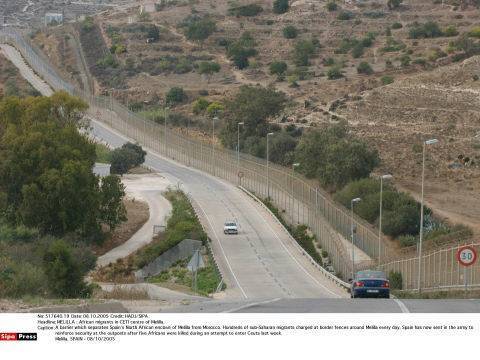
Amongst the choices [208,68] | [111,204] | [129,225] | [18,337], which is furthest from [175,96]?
[18,337]

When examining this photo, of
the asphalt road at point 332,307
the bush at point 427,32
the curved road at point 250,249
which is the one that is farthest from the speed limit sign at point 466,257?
the bush at point 427,32

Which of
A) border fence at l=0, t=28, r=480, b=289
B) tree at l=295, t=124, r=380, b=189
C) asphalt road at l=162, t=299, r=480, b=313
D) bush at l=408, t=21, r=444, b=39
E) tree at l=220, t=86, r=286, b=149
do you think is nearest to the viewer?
asphalt road at l=162, t=299, r=480, b=313

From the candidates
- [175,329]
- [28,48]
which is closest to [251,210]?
[175,329]

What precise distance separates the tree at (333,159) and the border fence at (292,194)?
11.2 feet

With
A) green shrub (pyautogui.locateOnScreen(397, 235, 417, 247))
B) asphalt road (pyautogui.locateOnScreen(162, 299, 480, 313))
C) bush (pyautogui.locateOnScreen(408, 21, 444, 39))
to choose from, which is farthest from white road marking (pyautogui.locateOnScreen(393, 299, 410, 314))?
bush (pyautogui.locateOnScreen(408, 21, 444, 39))

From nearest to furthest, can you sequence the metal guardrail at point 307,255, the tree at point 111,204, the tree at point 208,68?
1. the metal guardrail at point 307,255
2. the tree at point 111,204
3. the tree at point 208,68

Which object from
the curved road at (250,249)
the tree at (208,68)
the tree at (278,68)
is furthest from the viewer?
the tree at (208,68)

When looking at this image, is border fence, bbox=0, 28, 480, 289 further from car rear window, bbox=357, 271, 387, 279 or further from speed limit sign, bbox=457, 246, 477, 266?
speed limit sign, bbox=457, 246, 477, 266

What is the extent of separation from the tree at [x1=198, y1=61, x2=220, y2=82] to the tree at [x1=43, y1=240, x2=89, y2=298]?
138 metres

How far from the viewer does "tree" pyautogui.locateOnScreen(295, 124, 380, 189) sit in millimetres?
97750

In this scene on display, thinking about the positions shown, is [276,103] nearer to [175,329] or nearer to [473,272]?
[473,272]

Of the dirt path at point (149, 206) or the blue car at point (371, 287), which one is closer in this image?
the blue car at point (371, 287)

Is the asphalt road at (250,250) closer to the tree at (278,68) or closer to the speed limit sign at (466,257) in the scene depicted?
the speed limit sign at (466,257)

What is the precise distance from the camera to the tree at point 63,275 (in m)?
37.8
